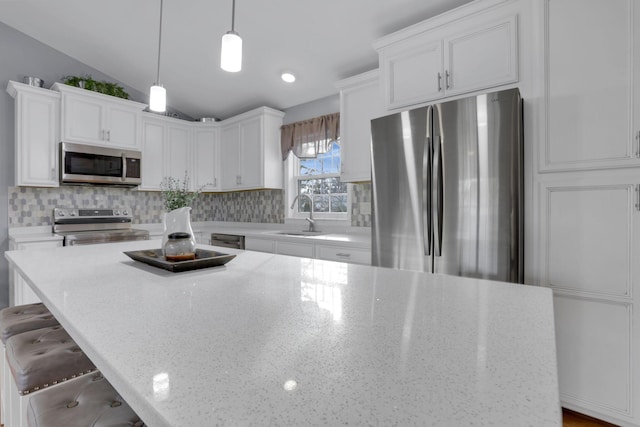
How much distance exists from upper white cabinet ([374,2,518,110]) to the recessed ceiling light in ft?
3.77

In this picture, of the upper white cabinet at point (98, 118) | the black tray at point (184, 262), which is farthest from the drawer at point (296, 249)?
the upper white cabinet at point (98, 118)

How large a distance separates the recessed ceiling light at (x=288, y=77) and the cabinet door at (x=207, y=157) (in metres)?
1.48

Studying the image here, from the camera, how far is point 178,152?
166 inches

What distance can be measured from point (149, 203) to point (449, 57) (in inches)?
153

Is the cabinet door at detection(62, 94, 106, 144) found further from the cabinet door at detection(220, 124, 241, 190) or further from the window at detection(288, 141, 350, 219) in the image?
the window at detection(288, 141, 350, 219)

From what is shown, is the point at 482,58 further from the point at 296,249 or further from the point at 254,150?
the point at 254,150

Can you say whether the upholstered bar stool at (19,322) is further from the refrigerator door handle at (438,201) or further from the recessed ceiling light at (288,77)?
the recessed ceiling light at (288,77)

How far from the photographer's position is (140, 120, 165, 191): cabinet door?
3906 mm

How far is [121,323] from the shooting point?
2.27 ft

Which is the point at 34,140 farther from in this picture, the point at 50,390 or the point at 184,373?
the point at 184,373

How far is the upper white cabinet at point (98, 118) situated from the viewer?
319 cm

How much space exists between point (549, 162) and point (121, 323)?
80.2 inches

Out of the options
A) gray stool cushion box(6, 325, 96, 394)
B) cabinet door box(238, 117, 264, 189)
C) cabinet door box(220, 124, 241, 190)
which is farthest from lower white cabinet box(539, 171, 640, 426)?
cabinet door box(220, 124, 241, 190)

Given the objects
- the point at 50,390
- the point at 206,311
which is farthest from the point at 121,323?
the point at 50,390
